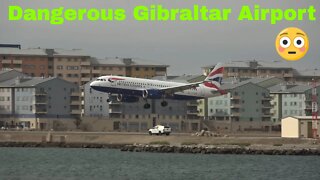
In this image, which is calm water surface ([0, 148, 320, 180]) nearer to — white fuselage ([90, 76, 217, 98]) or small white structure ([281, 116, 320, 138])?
white fuselage ([90, 76, 217, 98])

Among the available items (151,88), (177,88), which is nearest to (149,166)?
(151,88)

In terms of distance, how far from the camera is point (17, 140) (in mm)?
162750

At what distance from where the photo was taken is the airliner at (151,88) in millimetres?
164625

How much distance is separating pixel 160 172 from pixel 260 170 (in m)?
10.0

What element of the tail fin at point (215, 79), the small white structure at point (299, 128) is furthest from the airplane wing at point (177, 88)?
the small white structure at point (299, 128)

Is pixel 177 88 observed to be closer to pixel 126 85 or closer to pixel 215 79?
pixel 126 85

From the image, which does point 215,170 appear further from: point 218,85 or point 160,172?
point 218,85

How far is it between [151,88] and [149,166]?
59619 millimetres

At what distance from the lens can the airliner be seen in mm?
164625

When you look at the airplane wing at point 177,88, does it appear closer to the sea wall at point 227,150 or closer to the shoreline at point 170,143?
the shoreline at point 170,143

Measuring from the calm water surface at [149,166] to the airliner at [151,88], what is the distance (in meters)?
23.4

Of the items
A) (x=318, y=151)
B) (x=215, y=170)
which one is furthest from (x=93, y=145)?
(x=215, y=170)

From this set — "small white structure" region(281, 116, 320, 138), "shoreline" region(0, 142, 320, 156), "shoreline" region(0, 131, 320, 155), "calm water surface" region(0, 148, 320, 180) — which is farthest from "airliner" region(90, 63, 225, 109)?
"calm water surface" region(0, 148, 320, 180)

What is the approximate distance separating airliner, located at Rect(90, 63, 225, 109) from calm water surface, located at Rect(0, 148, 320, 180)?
23.4m
